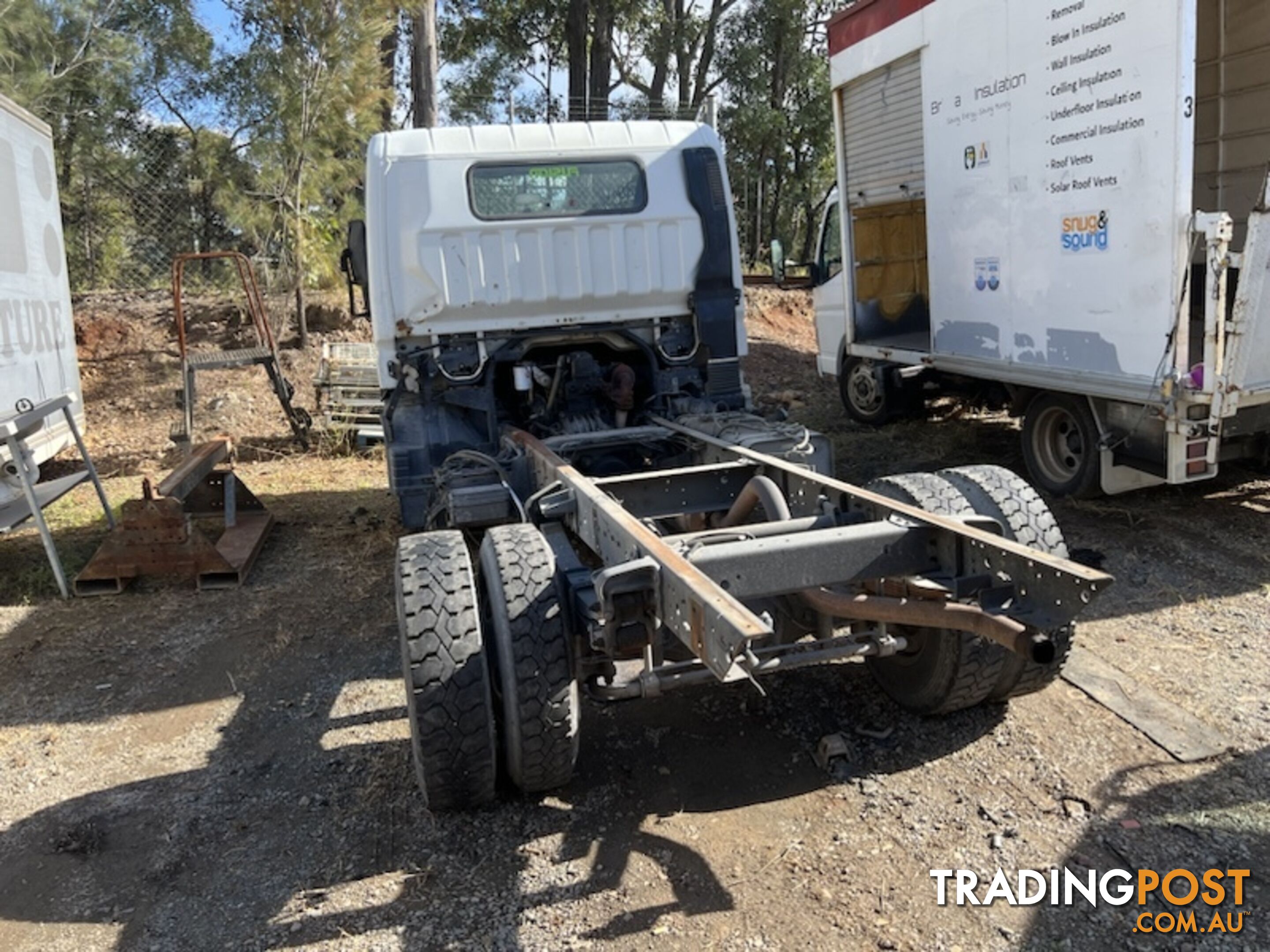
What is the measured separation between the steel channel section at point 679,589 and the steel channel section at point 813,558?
0.31ft

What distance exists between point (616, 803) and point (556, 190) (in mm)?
3963

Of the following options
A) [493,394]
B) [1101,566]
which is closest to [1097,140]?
[1101,566]

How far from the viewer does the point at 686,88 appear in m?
22.4

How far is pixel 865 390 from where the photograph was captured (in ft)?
32.0

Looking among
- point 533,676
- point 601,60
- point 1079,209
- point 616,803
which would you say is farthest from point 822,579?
point 601,60

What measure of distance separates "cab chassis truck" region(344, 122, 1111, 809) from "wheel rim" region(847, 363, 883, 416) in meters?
3.49

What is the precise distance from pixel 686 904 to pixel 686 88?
72.2 ft

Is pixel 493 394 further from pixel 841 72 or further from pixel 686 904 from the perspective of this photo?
pixel 841 72

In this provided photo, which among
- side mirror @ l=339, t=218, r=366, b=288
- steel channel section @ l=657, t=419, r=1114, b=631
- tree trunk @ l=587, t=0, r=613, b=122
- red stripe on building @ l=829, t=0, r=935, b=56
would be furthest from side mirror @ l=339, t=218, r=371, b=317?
tree trunk @ l=587, t=0, r=613, b=122

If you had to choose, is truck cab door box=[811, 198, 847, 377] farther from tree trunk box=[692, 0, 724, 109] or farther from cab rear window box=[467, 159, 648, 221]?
tree trunk box=[692, 0, 724, 109]

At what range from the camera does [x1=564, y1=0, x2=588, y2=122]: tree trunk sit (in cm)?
1959

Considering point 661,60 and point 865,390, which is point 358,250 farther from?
point 661,60

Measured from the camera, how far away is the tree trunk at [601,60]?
63.5ft

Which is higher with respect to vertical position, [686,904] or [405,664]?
[405,664]
